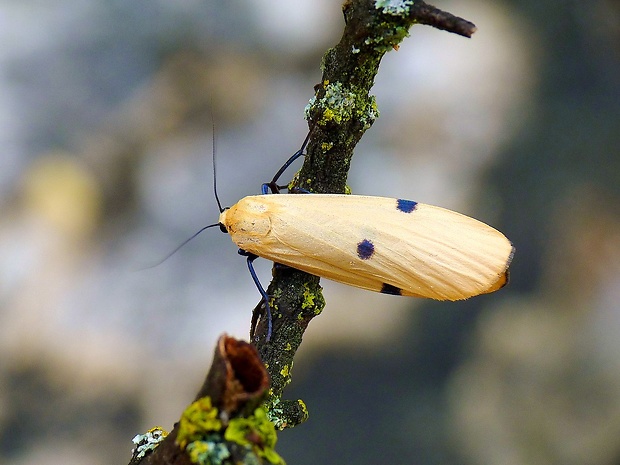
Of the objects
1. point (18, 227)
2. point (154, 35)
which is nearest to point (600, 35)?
point (154, 35)

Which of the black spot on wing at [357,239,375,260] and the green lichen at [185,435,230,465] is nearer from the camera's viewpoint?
the green lichen at [185,435,230,465]

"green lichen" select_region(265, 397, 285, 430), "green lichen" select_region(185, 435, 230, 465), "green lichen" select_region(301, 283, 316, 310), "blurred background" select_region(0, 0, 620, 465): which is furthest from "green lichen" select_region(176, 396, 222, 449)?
"blurred background" select_region(0, 0, 620, 465)

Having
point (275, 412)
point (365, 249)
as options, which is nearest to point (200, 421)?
point (275, 412)

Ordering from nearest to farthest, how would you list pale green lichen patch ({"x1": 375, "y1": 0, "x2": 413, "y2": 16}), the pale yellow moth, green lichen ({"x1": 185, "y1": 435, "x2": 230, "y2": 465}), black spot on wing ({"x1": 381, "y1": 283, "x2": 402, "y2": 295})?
green lichen ({"x1": 185, "y1": 435, "x2": 230, "y2": 465})
pale green lichen patch ({"x1": 375, "y1": 0, "x2": 413, "y2": 16})
the pale yellow moth
black spot on wing ({"x1": 381, "y1": 283, "x2": 402, "y2": 295})

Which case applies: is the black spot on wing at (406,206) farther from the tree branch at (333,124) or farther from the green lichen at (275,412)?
the green lichen at (275,412)

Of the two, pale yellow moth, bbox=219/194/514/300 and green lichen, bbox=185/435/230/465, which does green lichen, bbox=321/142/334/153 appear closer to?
pale yellow moth, bbox=219/194/514/300

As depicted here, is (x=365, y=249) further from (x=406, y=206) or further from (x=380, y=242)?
(x=406, y=206)

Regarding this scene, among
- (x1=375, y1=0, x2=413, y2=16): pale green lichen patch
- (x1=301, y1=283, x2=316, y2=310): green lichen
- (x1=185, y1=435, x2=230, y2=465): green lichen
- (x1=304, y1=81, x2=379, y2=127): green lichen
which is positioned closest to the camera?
(x1=185, y1=435, x2=230, y2=465): green lichen

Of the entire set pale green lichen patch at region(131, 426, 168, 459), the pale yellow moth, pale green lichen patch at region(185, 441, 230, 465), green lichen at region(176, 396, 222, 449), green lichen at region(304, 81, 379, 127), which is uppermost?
green lichen at region(304, 81, 379, 127)
